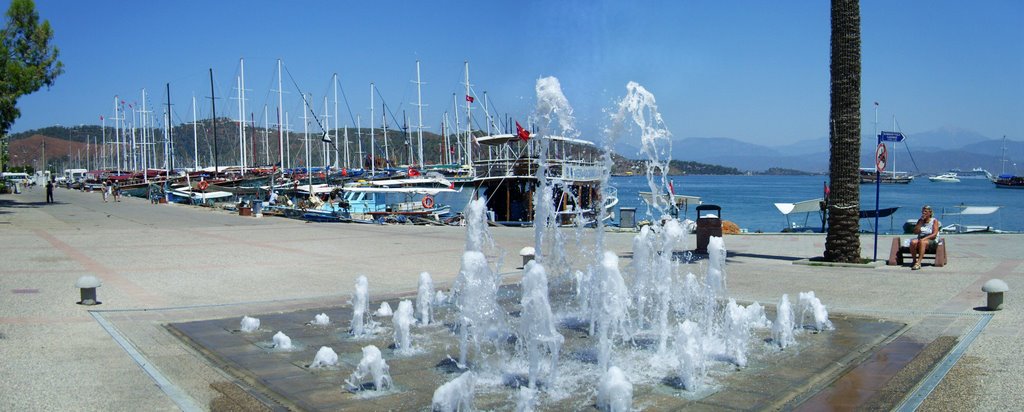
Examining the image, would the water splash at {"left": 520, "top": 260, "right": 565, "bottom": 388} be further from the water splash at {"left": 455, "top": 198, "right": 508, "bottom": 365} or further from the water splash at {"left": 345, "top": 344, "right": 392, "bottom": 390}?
the water splash at {"left": 345, "top": 344, "right": 392, "bottom": 390}

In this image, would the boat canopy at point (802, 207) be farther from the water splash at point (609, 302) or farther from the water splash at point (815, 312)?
the water splash at point (609, 302)

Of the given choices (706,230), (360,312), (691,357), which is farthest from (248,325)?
(706,230)

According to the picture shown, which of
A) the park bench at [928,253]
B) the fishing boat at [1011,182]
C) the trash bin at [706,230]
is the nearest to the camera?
the park bench at [928,253]

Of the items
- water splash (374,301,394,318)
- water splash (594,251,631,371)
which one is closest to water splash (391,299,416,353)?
water splash (374,301,394,318)

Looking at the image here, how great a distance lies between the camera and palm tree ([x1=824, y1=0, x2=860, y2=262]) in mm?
15500

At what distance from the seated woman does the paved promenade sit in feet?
0.92

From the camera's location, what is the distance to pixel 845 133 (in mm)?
15641

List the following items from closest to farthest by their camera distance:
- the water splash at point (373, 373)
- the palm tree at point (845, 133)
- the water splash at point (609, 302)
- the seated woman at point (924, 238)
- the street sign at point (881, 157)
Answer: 1. the water splash at point (373, 373)
2. the water splash at point (609, 302)
3. the seated woman at point (924, 238)
4. the palm tree at point (845, 133)
5. the street sign at point (881, 157)

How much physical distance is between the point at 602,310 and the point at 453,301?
4.03 meters

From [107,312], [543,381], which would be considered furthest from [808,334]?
[107,312]

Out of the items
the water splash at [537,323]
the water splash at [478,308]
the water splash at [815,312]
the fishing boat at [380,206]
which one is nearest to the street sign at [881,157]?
the water splash at [815,312]

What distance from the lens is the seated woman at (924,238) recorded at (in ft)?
47.9

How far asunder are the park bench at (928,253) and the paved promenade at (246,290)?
0.22m

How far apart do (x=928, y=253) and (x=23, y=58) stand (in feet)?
134
